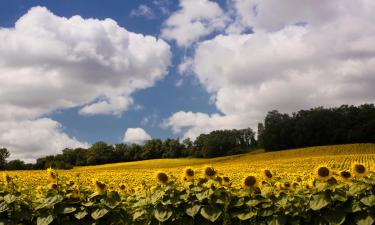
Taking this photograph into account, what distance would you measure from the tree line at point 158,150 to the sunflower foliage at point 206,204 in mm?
110521

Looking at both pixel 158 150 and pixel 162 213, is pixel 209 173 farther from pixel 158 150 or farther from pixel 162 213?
pixel 158 150

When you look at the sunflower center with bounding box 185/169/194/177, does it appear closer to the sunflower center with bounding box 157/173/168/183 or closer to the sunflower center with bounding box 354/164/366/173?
the sunflower center with bounding box 157/173/168/183

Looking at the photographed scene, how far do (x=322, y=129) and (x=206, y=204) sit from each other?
11553cm

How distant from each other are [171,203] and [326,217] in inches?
89.0

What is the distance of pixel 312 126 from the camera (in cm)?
11975

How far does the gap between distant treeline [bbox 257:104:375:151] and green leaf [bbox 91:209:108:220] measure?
369 feet

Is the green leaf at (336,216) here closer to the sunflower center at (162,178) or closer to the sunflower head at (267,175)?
the sunflower head at (267,175)

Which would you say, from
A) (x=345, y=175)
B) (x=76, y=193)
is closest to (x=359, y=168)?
(x=345, y=175)

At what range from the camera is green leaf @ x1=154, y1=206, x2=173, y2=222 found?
7.80 meters

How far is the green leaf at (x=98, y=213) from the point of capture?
26.4 feet

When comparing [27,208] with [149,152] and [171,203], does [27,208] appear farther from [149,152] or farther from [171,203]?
[149,152]

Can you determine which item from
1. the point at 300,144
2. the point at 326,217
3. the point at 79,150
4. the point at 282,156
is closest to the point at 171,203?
the point at 326,217

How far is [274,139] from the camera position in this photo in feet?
394

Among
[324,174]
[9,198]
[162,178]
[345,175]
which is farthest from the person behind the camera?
[345,175]
